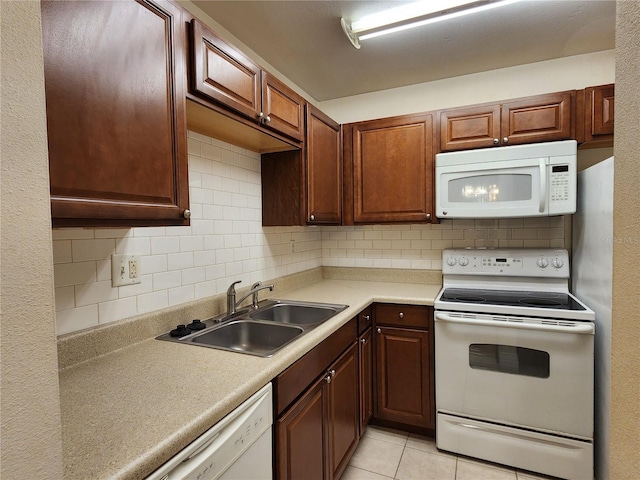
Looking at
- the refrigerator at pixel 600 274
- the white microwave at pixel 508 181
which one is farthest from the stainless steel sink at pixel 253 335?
the refrigerator at pixel 600 274

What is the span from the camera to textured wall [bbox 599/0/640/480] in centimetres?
49

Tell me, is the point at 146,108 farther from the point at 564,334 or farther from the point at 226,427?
the point at 564,334

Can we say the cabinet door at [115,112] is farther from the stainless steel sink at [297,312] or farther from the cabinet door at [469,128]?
the cabinet door at [469,128]

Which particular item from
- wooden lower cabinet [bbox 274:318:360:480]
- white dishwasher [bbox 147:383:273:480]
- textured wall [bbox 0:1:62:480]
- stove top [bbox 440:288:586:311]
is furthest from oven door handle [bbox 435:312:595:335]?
textured wall [bbox 0:1:62:480]

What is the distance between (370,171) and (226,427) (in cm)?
198

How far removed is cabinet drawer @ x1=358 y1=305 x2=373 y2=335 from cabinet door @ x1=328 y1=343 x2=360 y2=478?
14 centimetres

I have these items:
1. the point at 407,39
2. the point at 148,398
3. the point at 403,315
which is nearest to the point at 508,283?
the point at 403,315

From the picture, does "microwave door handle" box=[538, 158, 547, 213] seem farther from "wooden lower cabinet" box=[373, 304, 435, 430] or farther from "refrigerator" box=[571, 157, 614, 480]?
"wooden lower cabinet" box=[373, 304, 435, 430]

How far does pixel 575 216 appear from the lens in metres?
2.13

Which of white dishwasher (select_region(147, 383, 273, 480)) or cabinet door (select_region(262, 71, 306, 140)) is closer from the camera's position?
white dishwasher (select_region(147, 383, 273, 480))

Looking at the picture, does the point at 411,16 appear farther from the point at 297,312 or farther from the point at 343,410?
the point at 343,410

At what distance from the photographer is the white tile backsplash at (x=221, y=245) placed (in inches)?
47.1

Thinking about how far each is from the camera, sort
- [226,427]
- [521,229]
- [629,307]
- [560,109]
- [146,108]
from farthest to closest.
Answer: [521,229], [560,109], [146,108], [226,427], [629,307]

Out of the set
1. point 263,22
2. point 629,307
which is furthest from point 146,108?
point 629,307
